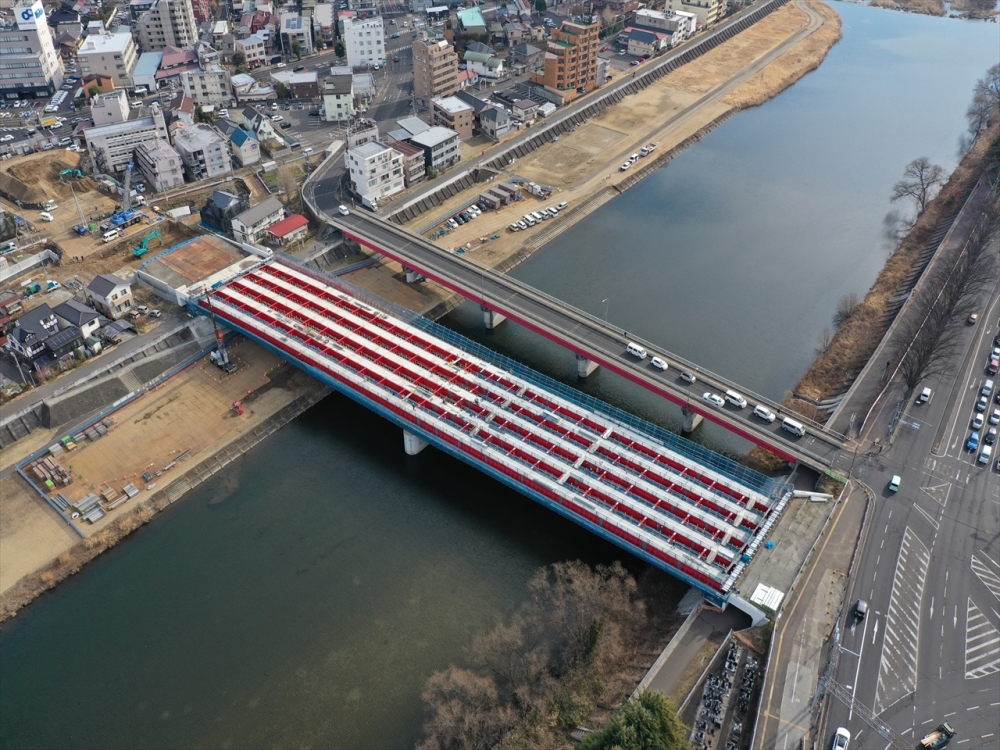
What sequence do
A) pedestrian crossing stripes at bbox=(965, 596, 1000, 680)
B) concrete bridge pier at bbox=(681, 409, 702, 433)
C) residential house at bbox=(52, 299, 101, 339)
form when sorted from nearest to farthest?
1. pedestrian crossing stripes at bbox=(965, 596, 1000, 680)
2. concrete bridge pier at bbox=(681, 409, 702, 433)
3. residential house at bbox=(52, 299, 101, 339)

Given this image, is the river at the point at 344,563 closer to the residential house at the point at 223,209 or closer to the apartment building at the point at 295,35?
the residential house at the point at 223,209

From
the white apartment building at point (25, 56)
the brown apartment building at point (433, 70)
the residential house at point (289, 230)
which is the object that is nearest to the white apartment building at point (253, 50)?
the white apartment building at point (25, 56)

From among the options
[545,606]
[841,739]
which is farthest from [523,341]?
[841,739]

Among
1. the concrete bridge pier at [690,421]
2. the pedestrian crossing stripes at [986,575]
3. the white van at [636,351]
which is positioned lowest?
the concrete bridge pier at [690,421]

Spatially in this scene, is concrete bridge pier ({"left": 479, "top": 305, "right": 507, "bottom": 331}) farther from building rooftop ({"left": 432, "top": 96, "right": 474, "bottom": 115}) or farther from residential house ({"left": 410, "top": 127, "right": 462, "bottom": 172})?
building rooftop ({"left": 432, "top": 96, "right": 474, "bottom": 115})

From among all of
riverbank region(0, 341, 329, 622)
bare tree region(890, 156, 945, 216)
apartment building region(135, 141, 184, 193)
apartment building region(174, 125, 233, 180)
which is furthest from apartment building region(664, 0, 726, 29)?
riverbank region(0, 341, 329, 622)

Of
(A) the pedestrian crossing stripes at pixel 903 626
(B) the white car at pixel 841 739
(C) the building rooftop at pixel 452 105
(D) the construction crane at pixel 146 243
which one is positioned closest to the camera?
(B) the white car at pixel 841 739

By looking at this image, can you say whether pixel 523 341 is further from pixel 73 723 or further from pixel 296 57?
pixel 296 57
